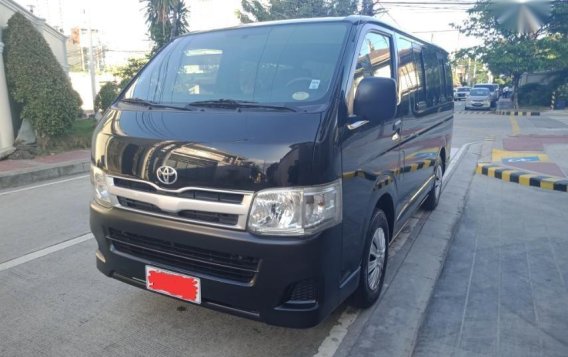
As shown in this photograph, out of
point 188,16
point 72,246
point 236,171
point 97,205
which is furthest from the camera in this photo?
point 188,16

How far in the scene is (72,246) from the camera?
171 inches

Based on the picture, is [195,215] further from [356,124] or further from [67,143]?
[67,143]

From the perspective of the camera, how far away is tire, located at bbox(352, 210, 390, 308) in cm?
290

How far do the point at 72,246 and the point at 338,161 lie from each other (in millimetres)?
3213

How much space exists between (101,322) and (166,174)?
1.29 metres

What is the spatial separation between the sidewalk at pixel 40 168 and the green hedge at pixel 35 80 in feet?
2.74

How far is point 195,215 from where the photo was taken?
235cm

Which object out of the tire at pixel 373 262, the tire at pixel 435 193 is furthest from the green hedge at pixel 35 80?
the tire at pixel 373 262

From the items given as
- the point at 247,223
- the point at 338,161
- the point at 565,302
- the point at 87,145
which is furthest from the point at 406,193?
the point at 87,145

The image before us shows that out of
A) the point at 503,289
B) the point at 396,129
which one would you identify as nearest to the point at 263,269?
the point at 396,129

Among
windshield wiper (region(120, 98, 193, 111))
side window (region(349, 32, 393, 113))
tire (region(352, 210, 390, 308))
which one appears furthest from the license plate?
side window (region(349, 32, 393, 113))

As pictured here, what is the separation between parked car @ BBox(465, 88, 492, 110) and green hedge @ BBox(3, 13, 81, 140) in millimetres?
25580

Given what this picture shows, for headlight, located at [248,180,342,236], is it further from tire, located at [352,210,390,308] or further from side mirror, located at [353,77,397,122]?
tire, located at [352,210,390,308]

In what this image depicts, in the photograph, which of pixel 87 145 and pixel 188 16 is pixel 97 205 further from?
pixel 188 16
